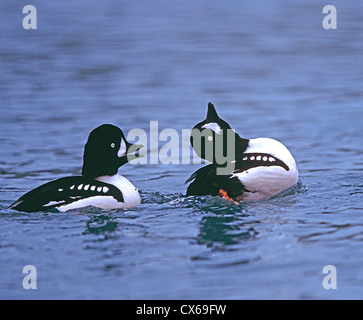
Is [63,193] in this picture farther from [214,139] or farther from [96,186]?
[214,139]

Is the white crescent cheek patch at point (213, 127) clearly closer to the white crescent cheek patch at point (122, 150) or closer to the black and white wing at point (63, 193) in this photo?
the white crescent cheek patch at point (122, 150)

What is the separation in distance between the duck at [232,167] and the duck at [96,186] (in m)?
0.61

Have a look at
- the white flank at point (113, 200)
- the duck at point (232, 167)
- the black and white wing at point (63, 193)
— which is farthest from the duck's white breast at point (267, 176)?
the black and white wing at point (63, 193)

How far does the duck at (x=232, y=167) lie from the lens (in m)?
7.83

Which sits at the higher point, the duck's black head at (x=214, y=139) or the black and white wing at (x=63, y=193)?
the duck's black head at (x=214, y=139)

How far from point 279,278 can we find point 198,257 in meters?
0.70

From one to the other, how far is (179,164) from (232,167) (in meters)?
1.86

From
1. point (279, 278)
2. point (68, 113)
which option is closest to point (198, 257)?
point (279, 278)

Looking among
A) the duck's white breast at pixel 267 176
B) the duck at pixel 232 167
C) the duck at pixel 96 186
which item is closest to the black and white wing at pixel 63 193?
the duck at pixel 96 186

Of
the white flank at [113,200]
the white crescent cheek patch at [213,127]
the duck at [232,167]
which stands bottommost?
the white flank at [113,200]

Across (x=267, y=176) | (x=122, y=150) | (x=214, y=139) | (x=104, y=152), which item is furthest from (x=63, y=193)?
(x=267, y=176)

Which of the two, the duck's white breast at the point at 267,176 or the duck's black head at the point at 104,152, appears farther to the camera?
the duck's white breast at the point at 267,176

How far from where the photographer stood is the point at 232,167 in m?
7.90

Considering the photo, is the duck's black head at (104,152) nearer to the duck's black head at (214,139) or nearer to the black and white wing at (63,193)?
the black and white wing at (63,193)
